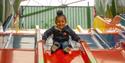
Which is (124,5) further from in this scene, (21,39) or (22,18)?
(22,18)

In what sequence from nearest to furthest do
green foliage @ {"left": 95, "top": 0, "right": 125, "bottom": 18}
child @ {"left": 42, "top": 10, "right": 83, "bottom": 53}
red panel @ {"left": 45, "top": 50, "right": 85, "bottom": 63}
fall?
red panel @ {"left": 45, "top": 50, "right": 85, "bottom": 63} < child @ {"left": 42, "top": 10, "right": 83, "bottom": 53} < green foliage @ {"left": 95, "top": 0, "right": 125, "bottom": 18}

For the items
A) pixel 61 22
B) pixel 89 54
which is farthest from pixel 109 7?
pixel 89 54

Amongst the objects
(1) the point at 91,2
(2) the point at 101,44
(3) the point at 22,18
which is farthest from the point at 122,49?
(1) the point at 91,2

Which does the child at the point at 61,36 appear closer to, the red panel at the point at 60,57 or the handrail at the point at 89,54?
the red panel at the point at 60,57

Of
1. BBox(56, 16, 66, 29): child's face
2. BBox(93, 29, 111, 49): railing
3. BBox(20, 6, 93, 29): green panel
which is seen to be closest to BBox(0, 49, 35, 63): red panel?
BBox(56, 16, 66, 29): child's face

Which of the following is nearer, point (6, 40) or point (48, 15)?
point (6, 40)

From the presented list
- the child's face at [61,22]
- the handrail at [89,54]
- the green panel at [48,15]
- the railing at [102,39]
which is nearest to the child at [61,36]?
the child's face at [61,22]

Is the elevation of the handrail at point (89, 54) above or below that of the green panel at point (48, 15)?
below

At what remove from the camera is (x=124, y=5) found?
665 cm

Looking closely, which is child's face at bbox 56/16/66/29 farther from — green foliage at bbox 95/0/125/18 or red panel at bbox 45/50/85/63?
green foliage at bbox 95/0/125/18

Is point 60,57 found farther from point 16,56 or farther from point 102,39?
point 102,39

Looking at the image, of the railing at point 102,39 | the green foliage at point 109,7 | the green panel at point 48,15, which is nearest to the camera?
the railing at point 102,39

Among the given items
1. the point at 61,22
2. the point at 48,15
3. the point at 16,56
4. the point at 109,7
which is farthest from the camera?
the point at 48,15

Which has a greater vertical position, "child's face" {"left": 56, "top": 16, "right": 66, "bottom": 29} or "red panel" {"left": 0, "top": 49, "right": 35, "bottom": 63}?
"child's face" {"left": 56, "top": 16, "right": 66, "bottom": 29}
